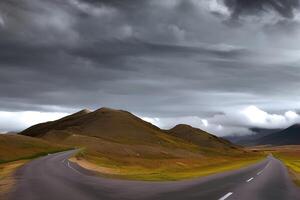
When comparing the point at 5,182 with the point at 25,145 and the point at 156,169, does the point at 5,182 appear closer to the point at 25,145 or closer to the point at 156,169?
the point at 156,169

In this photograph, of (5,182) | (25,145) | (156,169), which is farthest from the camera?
(25,145)

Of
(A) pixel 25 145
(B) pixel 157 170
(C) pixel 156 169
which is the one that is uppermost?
(A) pixel 25 145

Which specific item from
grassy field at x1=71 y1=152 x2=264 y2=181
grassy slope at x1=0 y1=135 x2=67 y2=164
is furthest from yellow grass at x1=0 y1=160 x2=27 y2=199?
grassy slope at x1=0 y1=135 x2=67 y2=164

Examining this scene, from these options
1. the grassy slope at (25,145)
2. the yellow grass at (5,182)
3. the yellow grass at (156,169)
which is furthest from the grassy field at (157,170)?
the grassy slope at (25,145)

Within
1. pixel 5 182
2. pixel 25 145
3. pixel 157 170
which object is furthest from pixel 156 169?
pixel 25 145

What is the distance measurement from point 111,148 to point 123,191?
A: 574 feet

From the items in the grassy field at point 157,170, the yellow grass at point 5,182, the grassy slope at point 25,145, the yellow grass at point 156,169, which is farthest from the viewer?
the grassy slope at point 25,145

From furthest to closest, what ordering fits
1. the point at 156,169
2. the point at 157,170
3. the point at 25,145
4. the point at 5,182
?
the point at 25,145
the point at 156,169
the point at 157,170
the point at 5,182

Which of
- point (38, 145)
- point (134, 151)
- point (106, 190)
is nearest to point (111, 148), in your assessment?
point (134, 151)

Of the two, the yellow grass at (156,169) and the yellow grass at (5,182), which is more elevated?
the yellow grass at (156,169)

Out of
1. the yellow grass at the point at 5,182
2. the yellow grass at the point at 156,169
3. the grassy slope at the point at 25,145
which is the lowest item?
the yellow grass at the point at 5,182

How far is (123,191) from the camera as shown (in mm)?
25516

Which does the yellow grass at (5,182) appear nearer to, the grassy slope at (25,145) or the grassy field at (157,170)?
the grassy field at (157,170)

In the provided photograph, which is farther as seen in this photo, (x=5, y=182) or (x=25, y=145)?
(x=25, y=145)
